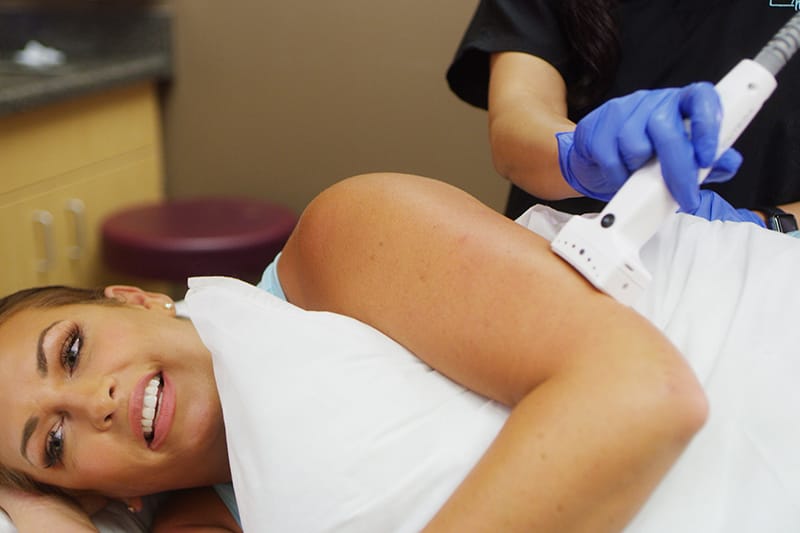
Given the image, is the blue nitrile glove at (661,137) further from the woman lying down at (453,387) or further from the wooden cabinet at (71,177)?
the wooden cabinet at (71,177)

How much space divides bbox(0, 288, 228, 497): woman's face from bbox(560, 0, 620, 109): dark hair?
716 mm

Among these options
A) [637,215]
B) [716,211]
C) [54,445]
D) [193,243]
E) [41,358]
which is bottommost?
[193,243]

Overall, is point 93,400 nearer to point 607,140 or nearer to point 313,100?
point 607,140

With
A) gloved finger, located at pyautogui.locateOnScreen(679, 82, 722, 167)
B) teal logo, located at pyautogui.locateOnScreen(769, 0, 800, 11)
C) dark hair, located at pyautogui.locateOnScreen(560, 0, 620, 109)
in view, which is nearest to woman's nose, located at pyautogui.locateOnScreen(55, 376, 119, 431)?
gloved finger, located at pyautogui.locateOnScreen(679, 82, 722, 167)

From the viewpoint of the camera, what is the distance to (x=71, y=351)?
3.21ft

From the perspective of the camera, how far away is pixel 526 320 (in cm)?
69

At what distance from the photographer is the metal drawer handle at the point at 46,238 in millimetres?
2154

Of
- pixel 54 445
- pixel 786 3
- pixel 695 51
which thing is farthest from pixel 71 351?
pixel 786 3

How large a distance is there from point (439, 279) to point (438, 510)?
0.71 ft

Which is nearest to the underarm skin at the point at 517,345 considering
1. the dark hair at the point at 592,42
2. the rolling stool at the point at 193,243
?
the dark hair at the point at 592,42

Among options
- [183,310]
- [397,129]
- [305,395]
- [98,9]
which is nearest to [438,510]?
[305,395]

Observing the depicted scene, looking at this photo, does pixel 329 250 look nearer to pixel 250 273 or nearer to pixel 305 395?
Result: pixel 305 395

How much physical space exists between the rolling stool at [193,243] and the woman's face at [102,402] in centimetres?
102

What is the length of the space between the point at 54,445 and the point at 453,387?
530mm
